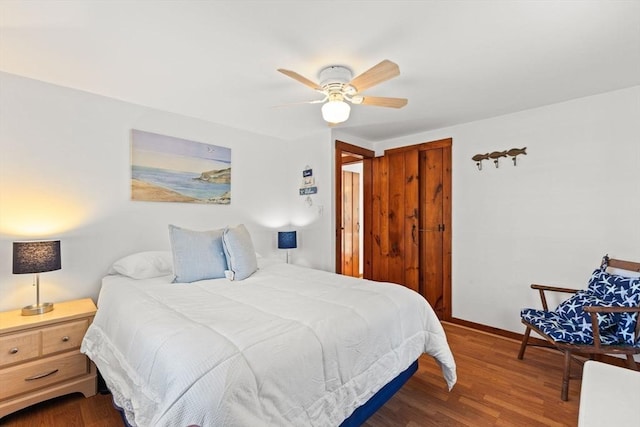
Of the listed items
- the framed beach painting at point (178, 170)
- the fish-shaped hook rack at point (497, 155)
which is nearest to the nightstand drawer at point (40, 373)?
the framed beach painting at point (178, 170)

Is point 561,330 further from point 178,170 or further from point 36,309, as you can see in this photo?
point 36,309

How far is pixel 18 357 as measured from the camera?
184 cm

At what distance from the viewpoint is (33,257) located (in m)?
1.95

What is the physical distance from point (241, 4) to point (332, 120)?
2.92 feet

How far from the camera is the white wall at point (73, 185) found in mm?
2152

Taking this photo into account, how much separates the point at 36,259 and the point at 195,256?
99cm

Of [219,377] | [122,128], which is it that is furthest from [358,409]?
[122,128]

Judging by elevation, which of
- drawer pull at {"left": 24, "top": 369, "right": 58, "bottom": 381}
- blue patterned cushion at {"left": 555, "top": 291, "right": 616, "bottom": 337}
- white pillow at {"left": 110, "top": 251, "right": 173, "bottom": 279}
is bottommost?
drawer pull at {"left": 24, "top": 369, "right": 58, "bottom": 381}

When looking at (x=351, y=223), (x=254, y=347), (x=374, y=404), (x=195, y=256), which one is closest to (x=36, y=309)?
(x=195, y=256)

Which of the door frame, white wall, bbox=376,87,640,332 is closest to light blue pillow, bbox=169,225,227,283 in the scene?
the door frame

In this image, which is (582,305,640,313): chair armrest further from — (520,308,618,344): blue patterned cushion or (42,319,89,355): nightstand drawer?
(42,319,89,355): nightstand drawer

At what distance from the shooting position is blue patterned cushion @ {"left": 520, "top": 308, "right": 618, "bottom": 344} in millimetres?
2070

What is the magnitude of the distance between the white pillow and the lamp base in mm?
486

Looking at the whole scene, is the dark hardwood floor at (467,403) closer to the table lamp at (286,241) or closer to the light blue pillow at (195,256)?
the light blue pillow at (195,256)
